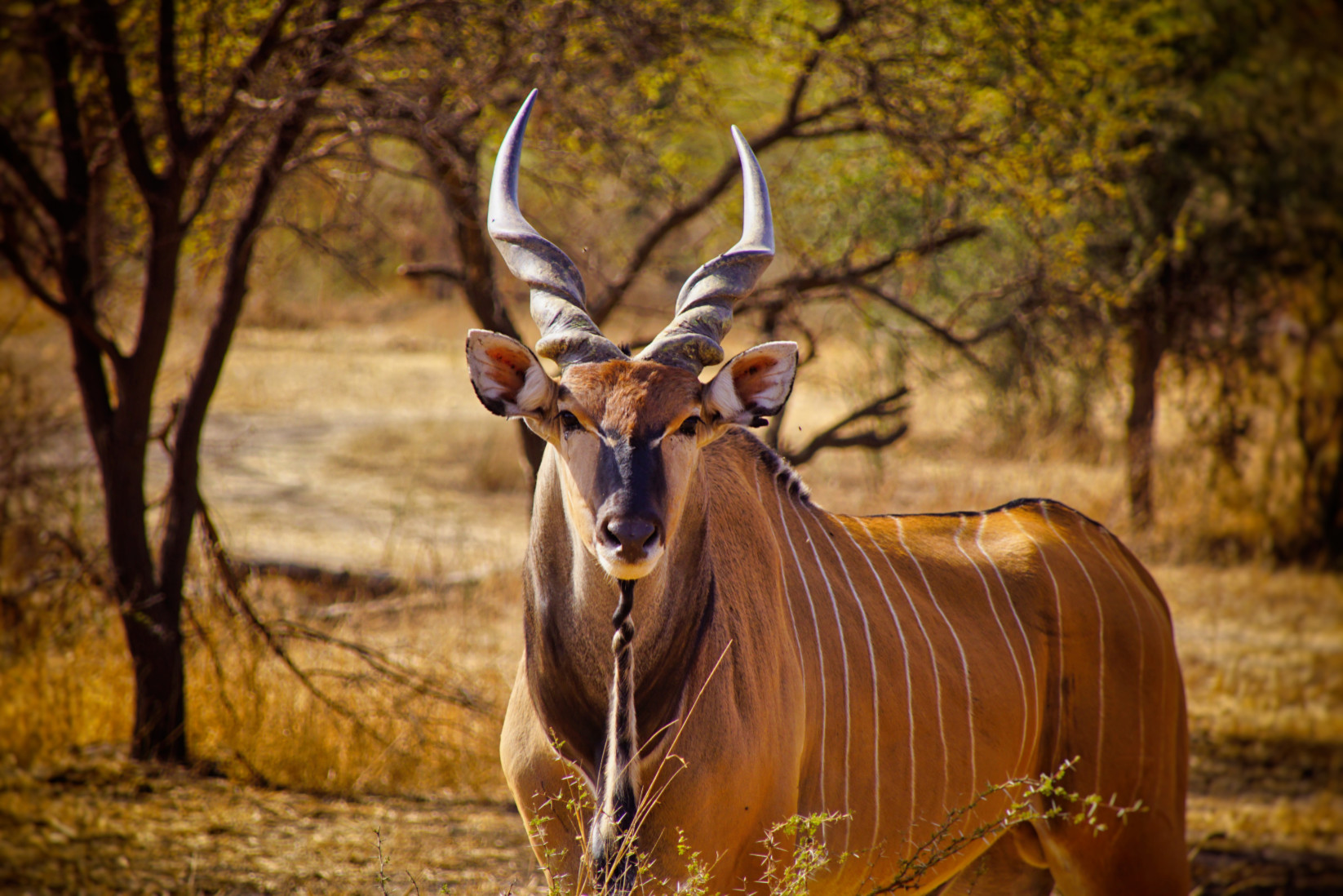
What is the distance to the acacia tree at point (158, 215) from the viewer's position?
4.20 m

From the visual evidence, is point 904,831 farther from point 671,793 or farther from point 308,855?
point 308,855

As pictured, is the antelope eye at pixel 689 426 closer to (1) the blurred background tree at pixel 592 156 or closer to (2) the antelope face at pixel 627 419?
(2) the antelope face at pixel 627 419

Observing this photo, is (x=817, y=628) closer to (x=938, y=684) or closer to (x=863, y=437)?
(x=938, y=684)

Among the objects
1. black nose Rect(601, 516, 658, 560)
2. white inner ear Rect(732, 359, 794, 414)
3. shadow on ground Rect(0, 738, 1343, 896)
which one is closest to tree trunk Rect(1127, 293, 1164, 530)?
shadow on ground Rect(0, 738, 1343, 896)

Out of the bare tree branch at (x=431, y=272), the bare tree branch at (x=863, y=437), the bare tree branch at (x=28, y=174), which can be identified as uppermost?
the bare tree branch at (x=28, y=174)

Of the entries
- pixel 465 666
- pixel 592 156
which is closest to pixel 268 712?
pixel 465 666

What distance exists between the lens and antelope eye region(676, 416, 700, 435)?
7.64 ft

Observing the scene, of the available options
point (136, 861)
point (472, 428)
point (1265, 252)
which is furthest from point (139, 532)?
point (472, 428)

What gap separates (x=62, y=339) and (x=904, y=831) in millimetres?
7805

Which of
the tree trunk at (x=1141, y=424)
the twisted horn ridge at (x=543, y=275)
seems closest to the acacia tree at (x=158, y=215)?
the twisted horn ridge at (x=543, y=275)

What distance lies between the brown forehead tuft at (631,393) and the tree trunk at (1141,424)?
7.02 m

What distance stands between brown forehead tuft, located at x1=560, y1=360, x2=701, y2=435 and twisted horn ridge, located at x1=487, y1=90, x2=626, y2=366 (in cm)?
10

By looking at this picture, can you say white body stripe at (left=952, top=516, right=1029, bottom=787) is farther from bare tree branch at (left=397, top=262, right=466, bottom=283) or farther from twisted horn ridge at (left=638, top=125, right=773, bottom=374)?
bare tree branch at (left=397, top=262, right=466, bottom=283)

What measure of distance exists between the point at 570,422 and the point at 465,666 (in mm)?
3830
